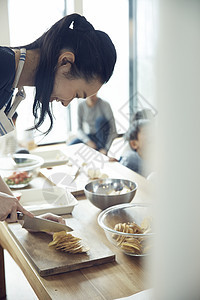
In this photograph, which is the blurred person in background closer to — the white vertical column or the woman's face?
the woman's face

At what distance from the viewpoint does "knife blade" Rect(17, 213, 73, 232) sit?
1.01 meters

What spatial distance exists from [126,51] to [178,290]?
3393 millimetres

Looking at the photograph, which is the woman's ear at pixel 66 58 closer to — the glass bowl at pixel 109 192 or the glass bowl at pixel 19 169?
the glass bowl at pixel 109 192

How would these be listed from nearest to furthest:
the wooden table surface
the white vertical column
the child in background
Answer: the white vertical column < the wooden table surface < the child in background

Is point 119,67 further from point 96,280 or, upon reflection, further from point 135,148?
point 96,280

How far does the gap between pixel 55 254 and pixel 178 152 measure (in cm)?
81

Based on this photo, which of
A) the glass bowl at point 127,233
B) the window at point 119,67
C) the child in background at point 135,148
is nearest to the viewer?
the glass bowl at point 127,233

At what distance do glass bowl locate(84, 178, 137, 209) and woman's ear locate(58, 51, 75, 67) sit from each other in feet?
1.54

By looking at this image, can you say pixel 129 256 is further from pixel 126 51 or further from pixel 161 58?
pixel 126 51

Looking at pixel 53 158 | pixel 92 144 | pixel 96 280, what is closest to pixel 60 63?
pixel 96 280

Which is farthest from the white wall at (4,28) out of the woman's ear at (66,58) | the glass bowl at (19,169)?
the woman's ear at (66,58)

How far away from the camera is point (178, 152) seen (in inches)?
8.0

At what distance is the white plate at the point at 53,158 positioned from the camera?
1.85 metres

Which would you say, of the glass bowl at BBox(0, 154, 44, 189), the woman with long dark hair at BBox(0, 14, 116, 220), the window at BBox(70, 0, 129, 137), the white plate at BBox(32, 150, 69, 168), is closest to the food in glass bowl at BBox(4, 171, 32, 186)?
the glass bowl at BBox(0, 154, 44, 189)
